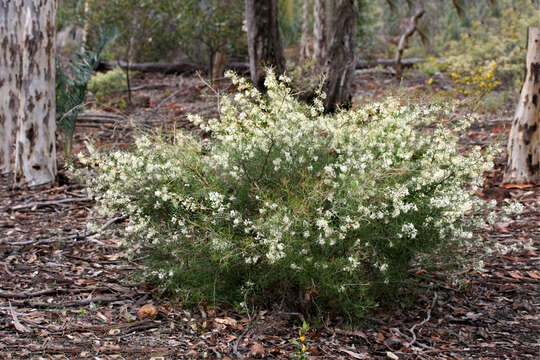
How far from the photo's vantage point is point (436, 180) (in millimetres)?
3439

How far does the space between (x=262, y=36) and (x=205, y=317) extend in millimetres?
3997

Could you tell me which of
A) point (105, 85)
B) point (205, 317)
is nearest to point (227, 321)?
point (205, 317)

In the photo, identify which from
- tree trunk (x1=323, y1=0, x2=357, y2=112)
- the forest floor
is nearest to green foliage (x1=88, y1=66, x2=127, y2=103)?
tree trunk (x1=323, y1=0, x2=357, y2=112)

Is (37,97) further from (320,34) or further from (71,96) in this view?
(320,34)

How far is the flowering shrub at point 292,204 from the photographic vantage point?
3158 millimetres

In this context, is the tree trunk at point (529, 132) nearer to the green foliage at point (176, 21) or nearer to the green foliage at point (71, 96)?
the green foliage at point (71, 96)

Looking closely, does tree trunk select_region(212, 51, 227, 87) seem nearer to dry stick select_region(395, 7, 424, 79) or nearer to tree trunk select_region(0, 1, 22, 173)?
dry stick select_region(395, 7, 424, 79)

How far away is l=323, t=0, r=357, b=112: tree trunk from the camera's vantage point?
23.1 ft

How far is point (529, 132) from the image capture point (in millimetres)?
6223

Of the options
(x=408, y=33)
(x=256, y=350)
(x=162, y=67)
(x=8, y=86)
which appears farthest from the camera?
(x=162, y=67)

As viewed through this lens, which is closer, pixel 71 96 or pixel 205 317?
pixel 205 317

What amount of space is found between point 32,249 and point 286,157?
2.46 m

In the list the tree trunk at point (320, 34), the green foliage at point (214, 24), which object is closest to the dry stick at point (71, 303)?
the tree trunk at point (320, 34)

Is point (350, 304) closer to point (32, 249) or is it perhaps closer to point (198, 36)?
point (32, 249)
